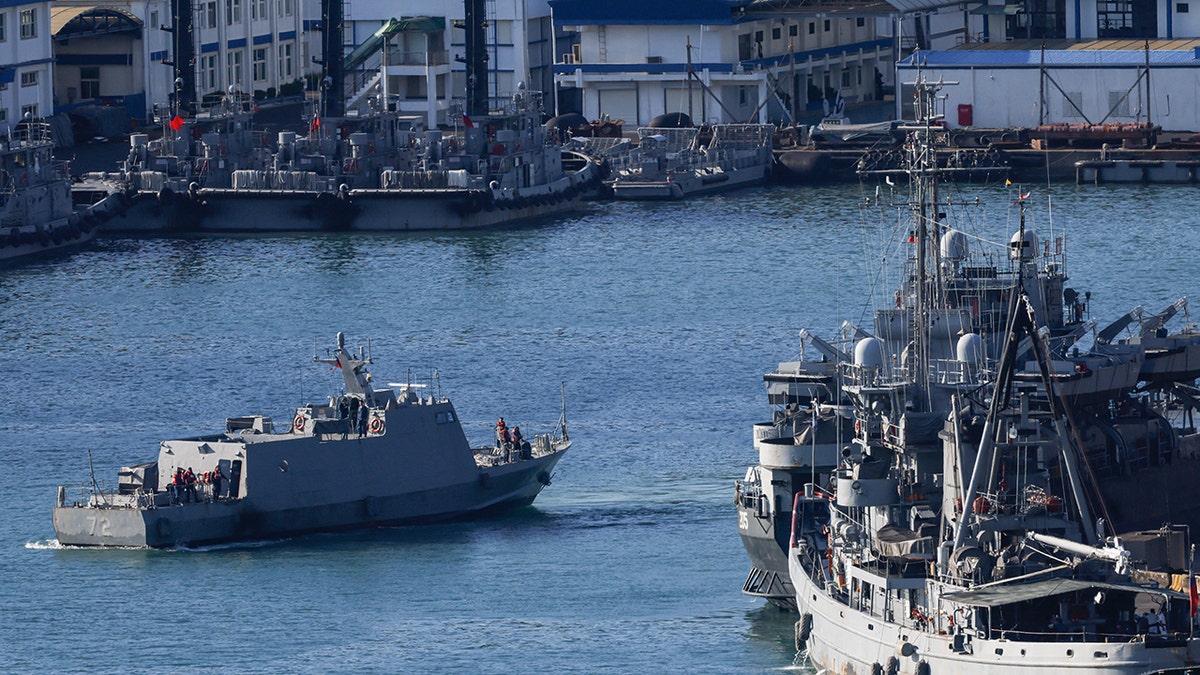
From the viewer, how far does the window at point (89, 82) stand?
328ft

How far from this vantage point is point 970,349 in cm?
3603

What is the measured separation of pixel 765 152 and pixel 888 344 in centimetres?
5127

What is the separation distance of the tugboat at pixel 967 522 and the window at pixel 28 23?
189ft

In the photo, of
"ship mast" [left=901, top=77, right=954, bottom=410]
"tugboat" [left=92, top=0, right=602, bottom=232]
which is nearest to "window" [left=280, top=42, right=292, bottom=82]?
"tugboat" [left=92, top=0, right=602, bottom=232]

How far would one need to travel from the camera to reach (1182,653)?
29312mm

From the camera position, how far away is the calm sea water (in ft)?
126

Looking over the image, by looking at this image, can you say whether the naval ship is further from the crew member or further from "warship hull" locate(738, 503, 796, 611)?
the crew member

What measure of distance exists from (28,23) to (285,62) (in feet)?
59.9

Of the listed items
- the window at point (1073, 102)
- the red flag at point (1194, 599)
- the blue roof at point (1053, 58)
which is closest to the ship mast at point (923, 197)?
the red flag at point (1194, 599)

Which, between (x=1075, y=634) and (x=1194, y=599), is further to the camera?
(x=1075, y=634)

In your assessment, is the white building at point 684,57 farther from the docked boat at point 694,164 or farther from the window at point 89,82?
the window at point 89,82

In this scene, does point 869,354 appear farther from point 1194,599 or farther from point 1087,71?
point 1087,71

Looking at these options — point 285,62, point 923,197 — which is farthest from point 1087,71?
point 923,197

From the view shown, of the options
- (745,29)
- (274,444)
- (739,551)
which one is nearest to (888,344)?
(739,551)
